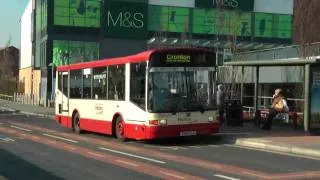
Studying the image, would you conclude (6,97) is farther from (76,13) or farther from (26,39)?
(76,13)

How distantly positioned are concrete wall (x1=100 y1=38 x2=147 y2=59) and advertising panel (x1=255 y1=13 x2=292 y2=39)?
46.8 ft

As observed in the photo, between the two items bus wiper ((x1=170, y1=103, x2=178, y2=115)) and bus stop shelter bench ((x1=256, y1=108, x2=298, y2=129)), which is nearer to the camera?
bus wiper ((x1=170, y1=103, x2=178, y2=115))

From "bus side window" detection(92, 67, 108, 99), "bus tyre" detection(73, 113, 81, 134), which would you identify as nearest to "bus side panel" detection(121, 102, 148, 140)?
"bus side window" detection(92, 67, 108, 99)

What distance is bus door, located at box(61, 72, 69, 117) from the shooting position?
27000 mm

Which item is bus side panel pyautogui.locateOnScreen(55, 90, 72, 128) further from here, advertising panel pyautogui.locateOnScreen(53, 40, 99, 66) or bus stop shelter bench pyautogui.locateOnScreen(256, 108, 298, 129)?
advertising panel pyautogui.locateOnScreen(53, 40, 99, 66)

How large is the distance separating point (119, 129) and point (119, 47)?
50.9m

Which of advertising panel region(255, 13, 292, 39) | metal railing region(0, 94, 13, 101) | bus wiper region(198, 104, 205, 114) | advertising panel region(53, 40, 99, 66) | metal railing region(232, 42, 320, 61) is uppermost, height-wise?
advertising panel region(255, 13, 292, 39)

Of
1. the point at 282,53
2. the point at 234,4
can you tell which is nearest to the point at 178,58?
the point at 282,53

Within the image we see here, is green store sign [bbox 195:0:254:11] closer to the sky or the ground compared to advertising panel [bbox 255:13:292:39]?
closer to the sky

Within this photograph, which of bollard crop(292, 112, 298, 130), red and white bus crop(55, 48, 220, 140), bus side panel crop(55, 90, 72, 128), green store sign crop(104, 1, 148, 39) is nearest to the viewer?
red and white bus crop(55, 48, 220, 140)

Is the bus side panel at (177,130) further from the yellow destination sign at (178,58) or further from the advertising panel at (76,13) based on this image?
the advertising panel at (76,13)

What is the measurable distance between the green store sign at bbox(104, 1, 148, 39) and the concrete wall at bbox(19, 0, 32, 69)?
18302 mm

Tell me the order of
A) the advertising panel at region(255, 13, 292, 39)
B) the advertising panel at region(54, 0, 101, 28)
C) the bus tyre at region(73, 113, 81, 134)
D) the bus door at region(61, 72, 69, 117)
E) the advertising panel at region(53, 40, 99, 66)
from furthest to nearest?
the advertising panel at region(255, 13, 292, 39), the advertising panel at region(54, 0, 101, 28), the advertising panel at region(53, 40, 99, 66), the bus door at region(61, 72, 69, 117), the bus tyre at region(73, 113, 81, 134)

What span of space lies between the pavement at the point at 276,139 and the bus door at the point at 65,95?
6.47 m
